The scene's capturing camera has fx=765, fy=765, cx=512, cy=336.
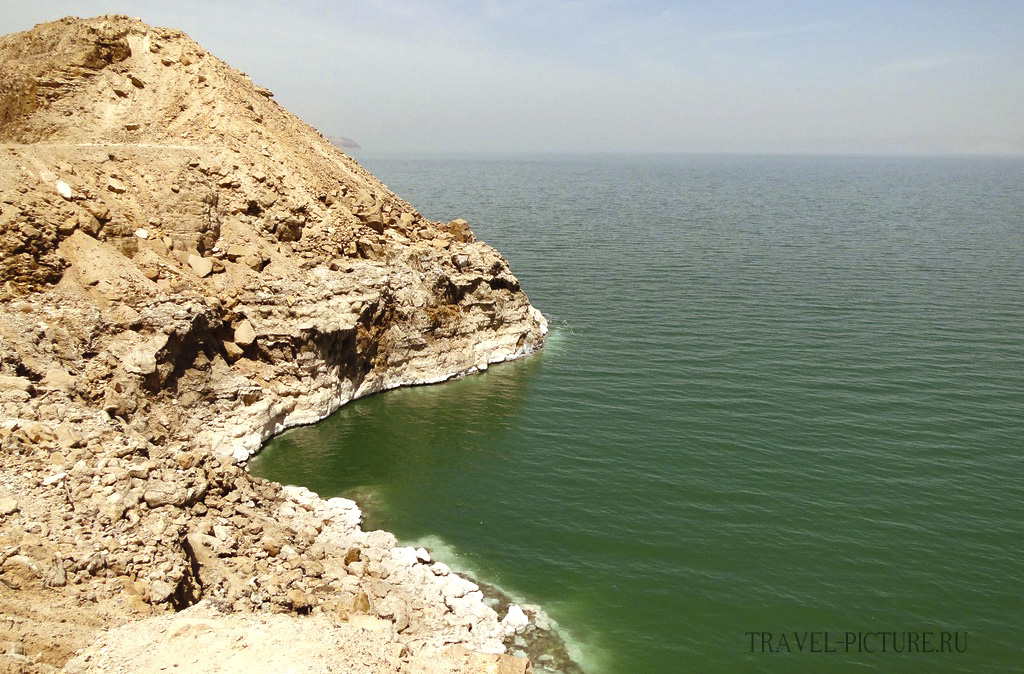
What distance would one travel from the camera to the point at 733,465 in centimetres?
3441

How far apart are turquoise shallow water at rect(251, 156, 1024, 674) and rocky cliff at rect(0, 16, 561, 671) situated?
2.98m

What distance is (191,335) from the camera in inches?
1412

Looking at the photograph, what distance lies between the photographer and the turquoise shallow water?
25.3 m

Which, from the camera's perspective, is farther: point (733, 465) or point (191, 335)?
point (191, 335)

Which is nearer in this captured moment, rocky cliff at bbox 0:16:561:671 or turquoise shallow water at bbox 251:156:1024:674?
rocky cliff at bbox 0:16:561:671

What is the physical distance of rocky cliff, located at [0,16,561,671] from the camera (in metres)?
21.7

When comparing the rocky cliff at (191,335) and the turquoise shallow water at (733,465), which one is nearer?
the rocky cliff at (191,335)

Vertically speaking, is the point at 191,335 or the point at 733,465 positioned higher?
the point at 191,335

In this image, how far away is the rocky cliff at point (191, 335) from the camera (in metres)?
21.7

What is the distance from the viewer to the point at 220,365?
37125 mm

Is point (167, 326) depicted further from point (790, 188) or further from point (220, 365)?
point (790, 188)

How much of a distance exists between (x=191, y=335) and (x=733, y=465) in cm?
2572

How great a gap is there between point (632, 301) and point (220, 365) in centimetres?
3362

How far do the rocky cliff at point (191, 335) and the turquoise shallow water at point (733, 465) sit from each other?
117 inches
